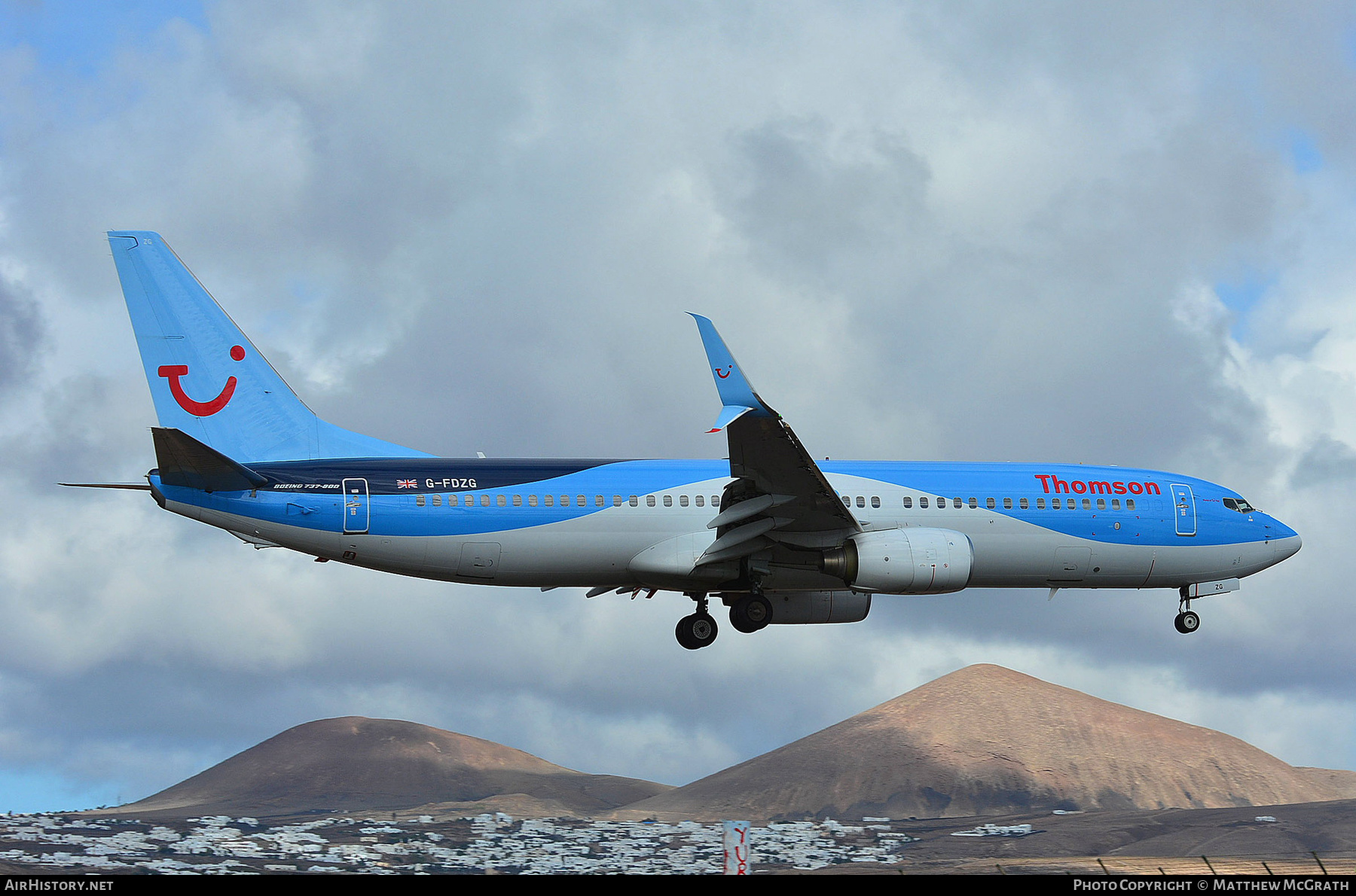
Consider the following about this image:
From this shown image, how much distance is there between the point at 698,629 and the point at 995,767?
9267 cm

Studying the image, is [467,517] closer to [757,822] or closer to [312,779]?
[757,822]

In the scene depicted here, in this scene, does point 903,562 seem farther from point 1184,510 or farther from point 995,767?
point 995,767

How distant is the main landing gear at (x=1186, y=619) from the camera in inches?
1515

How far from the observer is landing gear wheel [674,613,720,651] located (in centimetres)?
3625

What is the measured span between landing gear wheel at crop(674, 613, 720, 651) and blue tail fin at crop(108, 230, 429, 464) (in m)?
8.28

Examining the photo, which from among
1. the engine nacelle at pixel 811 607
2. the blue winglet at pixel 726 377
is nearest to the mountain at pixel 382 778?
the engine nacelle at pixel 811 607

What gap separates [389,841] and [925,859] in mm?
31698

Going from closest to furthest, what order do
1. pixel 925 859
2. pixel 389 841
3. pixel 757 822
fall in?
pixel 389 841, pixel 925 859, pixel 757 822

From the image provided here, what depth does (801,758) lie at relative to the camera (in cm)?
13025

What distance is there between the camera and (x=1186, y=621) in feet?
126

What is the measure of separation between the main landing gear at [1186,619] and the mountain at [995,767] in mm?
72931

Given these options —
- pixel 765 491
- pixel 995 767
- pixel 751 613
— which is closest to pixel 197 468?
pixel 765 491

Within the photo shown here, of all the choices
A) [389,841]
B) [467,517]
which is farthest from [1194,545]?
[389,841]

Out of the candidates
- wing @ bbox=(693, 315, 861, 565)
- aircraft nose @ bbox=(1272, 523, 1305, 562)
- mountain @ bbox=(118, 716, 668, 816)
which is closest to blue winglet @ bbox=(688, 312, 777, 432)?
wing @ bbox=(693, 315, 861, 565)
